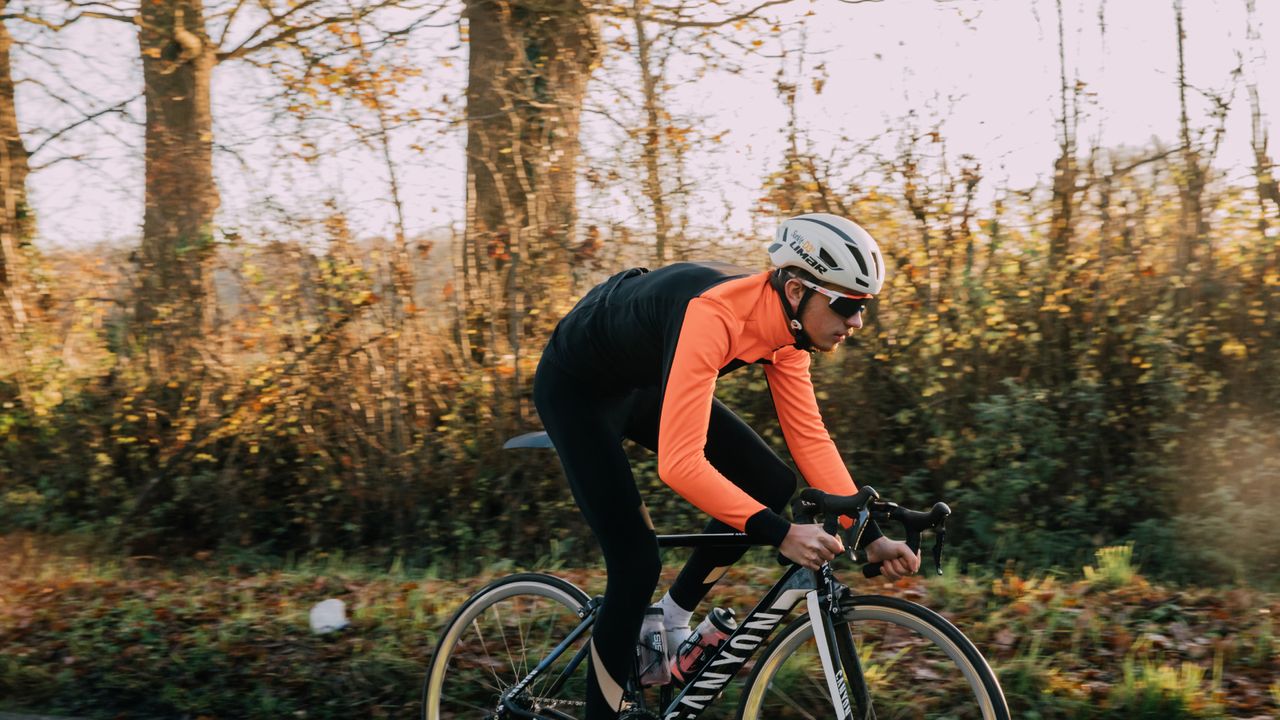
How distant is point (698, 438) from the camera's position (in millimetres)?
3291

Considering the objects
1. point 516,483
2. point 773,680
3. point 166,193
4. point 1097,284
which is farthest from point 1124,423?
point 166,193

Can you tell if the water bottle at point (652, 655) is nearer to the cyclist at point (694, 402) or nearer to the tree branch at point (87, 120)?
the cyclist at point (694, 402)

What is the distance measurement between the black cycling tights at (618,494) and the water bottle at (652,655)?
84 millimetres

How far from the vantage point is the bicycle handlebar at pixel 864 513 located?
3156 millimetres

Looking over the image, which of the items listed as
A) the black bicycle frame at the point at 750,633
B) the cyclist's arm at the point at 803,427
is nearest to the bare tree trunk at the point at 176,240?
the black bicycle frame at the point at 750,633

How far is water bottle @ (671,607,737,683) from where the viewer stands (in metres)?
3.73

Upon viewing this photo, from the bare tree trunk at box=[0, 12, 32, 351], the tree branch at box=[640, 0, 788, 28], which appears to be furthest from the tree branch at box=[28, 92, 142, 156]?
the tree branch at box=[640, 0, 788, 28]

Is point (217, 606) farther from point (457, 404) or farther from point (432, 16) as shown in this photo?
point (432, 16)

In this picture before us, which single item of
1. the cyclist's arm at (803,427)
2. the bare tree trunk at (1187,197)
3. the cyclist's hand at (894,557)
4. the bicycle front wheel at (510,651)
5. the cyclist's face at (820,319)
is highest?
the bare tree trunk at (1187,197)

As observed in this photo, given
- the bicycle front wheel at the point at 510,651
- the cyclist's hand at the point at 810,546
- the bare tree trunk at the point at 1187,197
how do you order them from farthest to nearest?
the bare tree trunk at the point at 1187,197, the bicycle front wheel at the point at 510,651, the cyclist's hand at the point at 810,546

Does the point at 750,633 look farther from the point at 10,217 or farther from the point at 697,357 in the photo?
the point at 10,217

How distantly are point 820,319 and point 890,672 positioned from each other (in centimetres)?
126

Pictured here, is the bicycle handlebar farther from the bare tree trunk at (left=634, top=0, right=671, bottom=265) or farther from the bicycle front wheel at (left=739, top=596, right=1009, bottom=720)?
the bare tree trunk at (left=634, top=0, right=671, bottom=265)

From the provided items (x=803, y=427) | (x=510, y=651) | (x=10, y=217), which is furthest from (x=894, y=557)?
(x=10, y=217)
